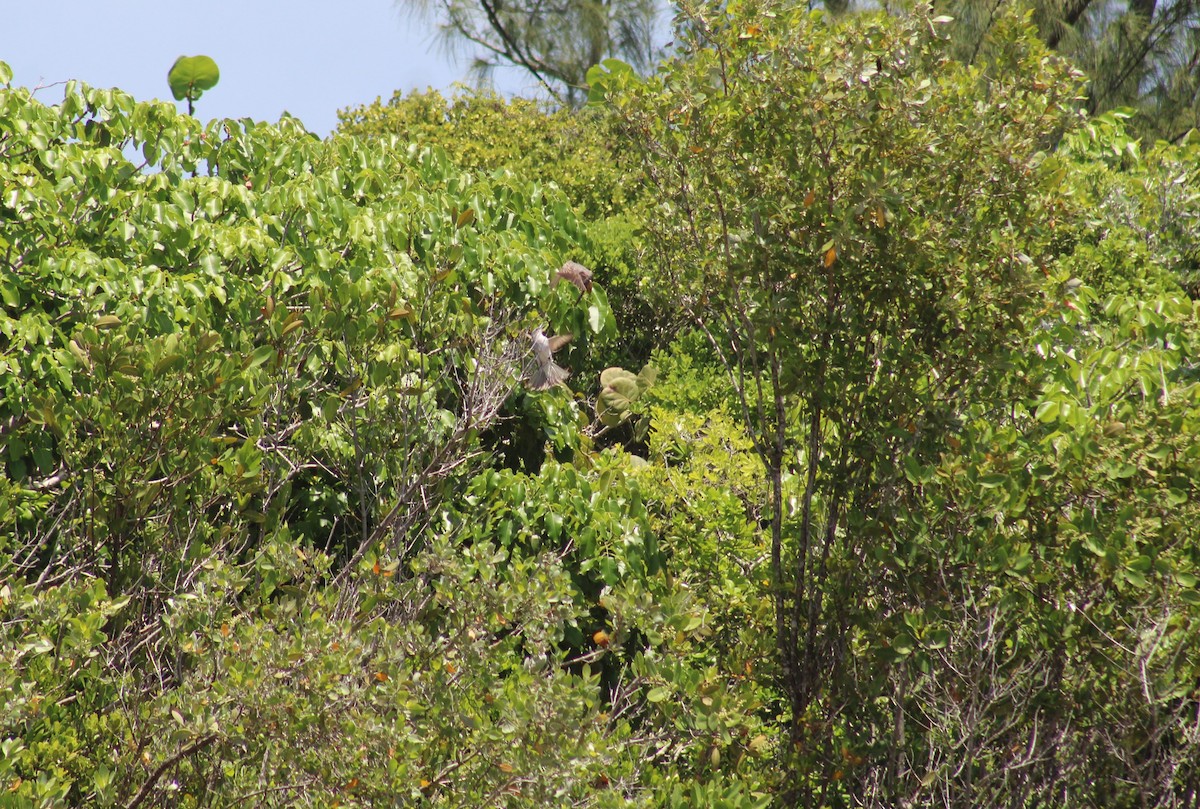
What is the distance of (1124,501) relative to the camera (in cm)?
295

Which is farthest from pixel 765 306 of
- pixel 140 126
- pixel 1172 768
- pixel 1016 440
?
pixel 140 126

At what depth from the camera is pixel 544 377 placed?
5.02 meters

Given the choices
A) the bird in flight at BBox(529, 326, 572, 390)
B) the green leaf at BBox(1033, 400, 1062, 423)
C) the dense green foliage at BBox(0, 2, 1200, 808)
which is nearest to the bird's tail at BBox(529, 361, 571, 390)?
the bird in flight at BBox(529, 326, 572, 390)

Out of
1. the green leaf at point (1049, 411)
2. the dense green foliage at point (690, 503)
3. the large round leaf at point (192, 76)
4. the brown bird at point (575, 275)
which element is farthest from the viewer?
the brown bird at point (575, 275)

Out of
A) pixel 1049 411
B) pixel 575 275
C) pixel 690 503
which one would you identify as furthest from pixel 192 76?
pixel 1049 411

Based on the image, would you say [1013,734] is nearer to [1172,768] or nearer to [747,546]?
[1172,768]

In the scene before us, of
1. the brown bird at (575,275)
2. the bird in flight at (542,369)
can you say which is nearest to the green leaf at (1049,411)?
the bird in flight at (542,369)

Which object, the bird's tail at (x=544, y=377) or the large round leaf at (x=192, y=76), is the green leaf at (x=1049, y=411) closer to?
the bird's tail at (x=544, y=377)

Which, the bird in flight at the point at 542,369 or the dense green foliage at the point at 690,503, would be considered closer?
the dense green foliage at the point at 690,503

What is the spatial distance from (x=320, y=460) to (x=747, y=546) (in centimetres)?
164

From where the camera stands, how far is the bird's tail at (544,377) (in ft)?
16.3

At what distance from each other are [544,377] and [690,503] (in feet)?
3.38

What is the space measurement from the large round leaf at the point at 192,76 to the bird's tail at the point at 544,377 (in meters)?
1.91

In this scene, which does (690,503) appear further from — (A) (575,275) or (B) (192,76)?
(B) (192,76)
